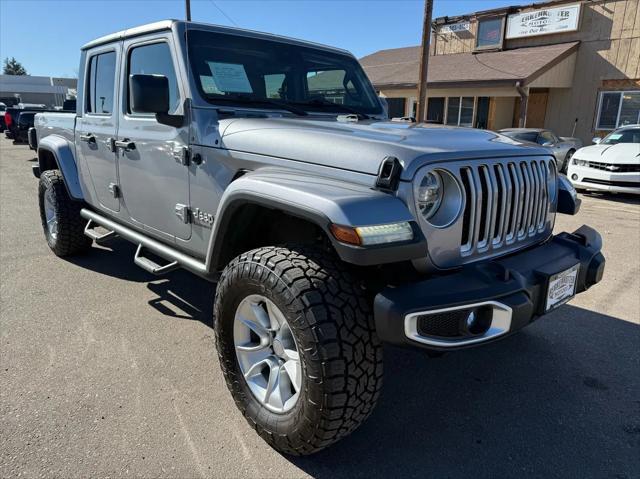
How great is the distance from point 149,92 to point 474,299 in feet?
6.78

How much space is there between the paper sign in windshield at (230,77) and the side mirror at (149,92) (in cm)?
38

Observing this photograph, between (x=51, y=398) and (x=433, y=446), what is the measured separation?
2.08 metres

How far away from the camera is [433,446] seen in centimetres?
242

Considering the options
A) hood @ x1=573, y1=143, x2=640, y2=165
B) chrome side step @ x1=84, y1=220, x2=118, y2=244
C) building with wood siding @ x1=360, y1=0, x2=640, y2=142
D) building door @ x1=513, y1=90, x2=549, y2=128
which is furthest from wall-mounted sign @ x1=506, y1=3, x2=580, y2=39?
chrome side step @ x1=84, y1=220, x2=118, y2=244

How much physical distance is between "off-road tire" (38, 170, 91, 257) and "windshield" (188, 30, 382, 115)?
247 centimetres

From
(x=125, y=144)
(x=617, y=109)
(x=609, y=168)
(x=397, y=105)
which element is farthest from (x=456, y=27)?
(x=125, y=144)

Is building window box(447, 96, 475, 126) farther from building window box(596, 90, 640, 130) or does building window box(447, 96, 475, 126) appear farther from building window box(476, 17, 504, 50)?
building window box(596, 90, 640, 130)

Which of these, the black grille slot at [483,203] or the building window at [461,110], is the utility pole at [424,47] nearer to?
the building window at [461,110]

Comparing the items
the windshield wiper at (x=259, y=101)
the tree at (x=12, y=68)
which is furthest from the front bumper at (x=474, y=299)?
the tree at (x=12, y=68)

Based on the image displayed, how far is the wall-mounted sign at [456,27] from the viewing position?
21.4 meters

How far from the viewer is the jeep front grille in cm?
225

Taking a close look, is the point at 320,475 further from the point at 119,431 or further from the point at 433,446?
the point at 119,431

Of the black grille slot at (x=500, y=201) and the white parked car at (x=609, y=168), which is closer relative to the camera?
the black grille slot at (x=500, y=201)

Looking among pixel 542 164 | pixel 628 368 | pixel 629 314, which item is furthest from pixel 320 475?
pixel 629 314
